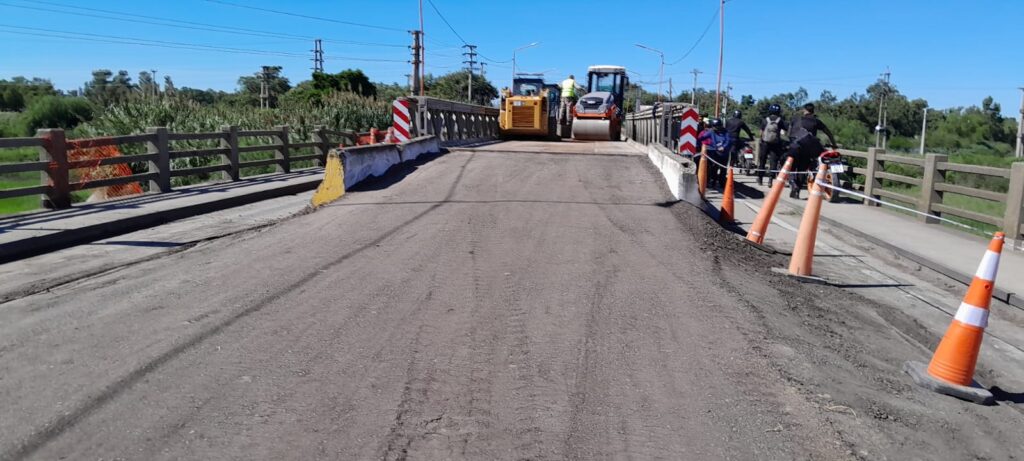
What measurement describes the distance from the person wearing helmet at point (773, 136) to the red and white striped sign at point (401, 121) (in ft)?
27.0

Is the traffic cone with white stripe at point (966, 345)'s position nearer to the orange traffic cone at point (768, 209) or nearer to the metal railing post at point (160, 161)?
the orange traffic cone at point (768, 209)

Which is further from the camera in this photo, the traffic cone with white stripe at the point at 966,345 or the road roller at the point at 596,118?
the road roller at the point at 596,118

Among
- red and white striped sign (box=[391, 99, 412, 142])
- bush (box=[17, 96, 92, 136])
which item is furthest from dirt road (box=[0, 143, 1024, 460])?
bush (box=[17, 96, 92, 136])

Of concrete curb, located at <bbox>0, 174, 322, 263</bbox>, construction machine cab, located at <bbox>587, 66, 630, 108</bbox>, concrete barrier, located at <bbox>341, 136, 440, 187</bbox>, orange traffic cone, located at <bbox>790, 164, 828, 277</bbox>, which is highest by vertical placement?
construction machine cab, located at <bbox>587, 66, 630, 108</bbox>

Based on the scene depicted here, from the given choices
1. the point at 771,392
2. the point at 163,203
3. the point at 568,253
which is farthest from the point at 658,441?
the point at 163,203

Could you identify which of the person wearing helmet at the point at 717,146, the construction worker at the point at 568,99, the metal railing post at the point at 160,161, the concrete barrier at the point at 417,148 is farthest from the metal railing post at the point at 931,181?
the construction worker at the point at 568,99

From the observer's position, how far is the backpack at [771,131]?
18500 mm

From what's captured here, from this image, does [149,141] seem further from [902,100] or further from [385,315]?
[902,100]

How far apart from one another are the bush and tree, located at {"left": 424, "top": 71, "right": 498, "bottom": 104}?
185ft

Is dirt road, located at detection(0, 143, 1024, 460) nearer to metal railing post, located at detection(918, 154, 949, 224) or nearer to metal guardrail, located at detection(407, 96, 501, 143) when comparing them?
metal railing post, located at detection(918, 154, 949, 224)

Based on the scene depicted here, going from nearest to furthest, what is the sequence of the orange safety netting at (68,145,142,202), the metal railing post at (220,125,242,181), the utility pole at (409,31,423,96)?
1. the orange safety netting at (68,145,142,202)
2. the metal railing post at (220,125,242,181)
3. the utility pole at (409,31,423,96)

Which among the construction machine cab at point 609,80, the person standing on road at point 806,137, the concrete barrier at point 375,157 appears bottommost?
the concrete barrier at point 375,157

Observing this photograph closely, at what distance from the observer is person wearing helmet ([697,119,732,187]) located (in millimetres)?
19188

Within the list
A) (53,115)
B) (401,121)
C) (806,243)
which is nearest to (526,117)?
(401,121)
